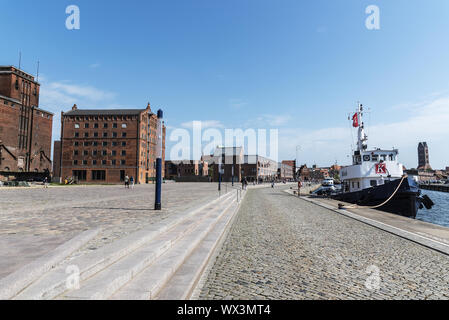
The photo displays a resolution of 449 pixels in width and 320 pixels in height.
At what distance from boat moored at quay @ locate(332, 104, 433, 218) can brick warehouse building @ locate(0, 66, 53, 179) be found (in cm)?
5458

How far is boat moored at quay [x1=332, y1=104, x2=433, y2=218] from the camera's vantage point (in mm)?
17594

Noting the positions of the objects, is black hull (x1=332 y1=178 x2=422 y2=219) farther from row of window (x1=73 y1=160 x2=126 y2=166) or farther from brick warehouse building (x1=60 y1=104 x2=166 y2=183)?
row of window (x1=73 y1=160 x2=126 y2=166)

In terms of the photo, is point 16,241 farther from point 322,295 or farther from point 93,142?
point 93,142

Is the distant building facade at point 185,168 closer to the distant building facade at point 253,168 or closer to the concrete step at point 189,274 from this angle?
the distant building facade at point 253,168

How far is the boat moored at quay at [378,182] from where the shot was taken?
17594mm

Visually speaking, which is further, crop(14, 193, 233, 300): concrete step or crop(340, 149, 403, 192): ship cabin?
crop(340, 149, 403, 192): ship cabin

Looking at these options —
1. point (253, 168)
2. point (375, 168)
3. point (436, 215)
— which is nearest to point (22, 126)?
point (375, 168)

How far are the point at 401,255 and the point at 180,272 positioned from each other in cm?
455

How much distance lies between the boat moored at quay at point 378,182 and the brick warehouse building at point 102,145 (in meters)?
47.7

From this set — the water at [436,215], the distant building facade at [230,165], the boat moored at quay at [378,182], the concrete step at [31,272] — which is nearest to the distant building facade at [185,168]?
the distant building facade at [230,165]

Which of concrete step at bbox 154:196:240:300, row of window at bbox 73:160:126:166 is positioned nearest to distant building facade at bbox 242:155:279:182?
row of window at bbox 73:160:126:166

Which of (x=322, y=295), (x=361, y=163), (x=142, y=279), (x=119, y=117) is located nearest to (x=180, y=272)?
(x=142, y=279)

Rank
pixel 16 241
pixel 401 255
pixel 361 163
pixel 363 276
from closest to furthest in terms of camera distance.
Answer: pixel 363 276
pixel 16 241
pixel 401 255
pixel 361 163
